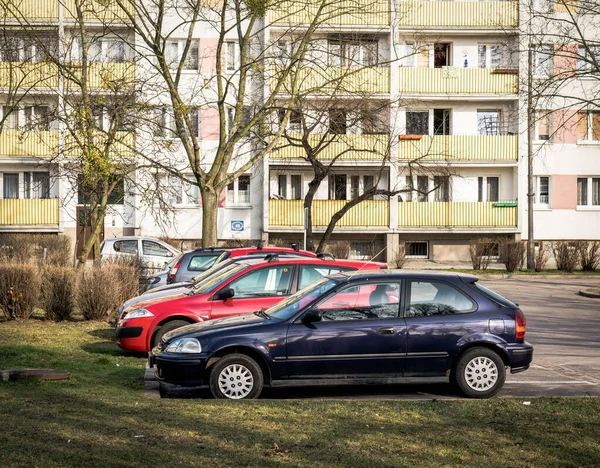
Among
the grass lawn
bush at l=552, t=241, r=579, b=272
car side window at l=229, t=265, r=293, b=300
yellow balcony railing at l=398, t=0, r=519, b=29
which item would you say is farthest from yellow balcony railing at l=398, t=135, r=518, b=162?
the grass lawn

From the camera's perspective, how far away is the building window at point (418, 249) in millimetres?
45375

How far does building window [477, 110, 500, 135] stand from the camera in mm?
45156

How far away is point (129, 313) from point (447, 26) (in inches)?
1318

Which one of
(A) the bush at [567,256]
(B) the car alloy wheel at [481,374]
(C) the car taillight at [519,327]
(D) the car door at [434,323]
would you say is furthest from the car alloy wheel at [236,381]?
(A) the bush at [567,256]

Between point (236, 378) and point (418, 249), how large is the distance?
1405 inches

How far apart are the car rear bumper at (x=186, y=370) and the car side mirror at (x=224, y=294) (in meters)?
2.61

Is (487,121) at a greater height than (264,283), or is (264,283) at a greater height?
(487,121)

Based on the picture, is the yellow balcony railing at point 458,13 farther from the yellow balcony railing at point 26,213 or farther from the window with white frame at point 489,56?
the yellow balcony railing at point 26,213

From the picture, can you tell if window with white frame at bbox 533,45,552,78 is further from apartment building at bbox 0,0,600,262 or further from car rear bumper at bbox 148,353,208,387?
car rear bumper at bbox 148,353,208,387

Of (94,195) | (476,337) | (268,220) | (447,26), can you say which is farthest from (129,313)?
(447,26)

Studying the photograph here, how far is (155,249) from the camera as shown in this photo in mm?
32438

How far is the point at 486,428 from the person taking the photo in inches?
312

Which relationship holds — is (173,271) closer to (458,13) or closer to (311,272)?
(311,272)

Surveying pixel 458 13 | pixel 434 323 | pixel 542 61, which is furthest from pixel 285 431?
pixel 458 13
